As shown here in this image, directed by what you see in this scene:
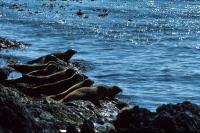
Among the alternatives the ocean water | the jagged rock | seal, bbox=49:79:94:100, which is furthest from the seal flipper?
the ocean water

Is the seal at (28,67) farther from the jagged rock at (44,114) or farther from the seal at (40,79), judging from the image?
the jagged rock at (44,114)

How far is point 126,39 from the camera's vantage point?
178 ft

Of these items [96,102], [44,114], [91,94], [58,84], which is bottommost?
[96,102]

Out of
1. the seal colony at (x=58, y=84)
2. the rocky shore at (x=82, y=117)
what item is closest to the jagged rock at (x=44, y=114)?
the rocky shore at (x=82, y=117)

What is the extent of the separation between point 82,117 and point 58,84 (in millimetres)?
6579

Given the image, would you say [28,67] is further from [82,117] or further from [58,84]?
[82,117]

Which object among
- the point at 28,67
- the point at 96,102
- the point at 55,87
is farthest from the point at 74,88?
the point at 28,67

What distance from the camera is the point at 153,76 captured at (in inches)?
1483

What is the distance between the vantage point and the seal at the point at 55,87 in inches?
1066

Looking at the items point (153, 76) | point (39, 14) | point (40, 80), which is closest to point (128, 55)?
point (153, 76)

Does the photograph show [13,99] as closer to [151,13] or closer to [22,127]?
[22,127]

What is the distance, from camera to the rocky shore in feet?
53.8

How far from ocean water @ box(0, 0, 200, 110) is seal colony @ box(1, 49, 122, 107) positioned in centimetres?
230

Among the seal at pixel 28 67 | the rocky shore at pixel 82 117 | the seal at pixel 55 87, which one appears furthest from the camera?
the seal at pixel 28 67
